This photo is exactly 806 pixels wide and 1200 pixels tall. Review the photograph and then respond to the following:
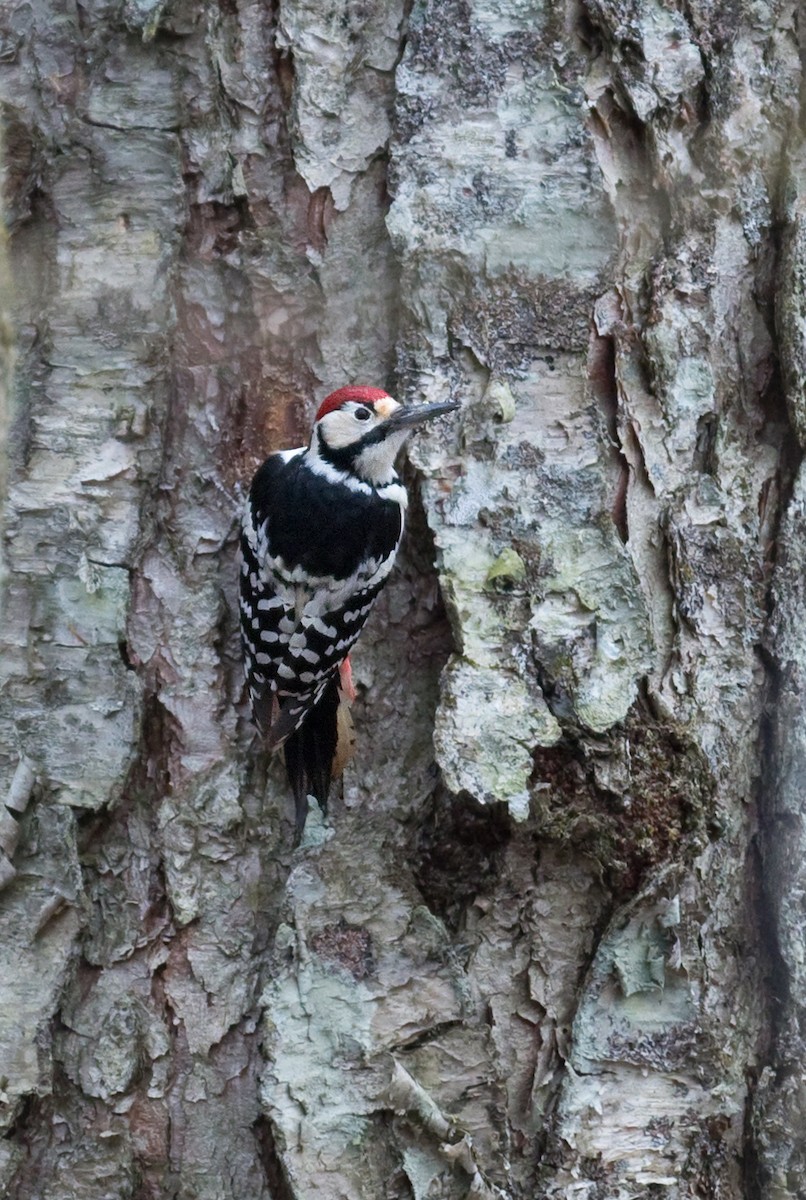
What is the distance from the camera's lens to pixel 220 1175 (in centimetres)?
214

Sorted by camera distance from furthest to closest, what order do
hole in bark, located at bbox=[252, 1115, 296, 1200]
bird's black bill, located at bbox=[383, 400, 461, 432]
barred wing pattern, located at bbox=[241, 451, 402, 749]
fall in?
barred wing pattern, located at bbox=[241, 451, 402, 749] < bird's black bill, located at bbox=[383, 400, 461, 432] < hole in bark, located at bbox=[252, 1115, 296, 1200]

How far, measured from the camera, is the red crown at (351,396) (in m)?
2.35

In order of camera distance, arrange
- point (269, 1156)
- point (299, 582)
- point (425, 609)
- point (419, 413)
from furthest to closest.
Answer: point (299, 582) < point (425, 609) < point (419, 413) < point (269, 1156)

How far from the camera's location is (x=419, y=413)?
226 cm

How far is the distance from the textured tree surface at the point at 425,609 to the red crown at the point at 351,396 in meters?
0.05

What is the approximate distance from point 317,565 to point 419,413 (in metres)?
0.52

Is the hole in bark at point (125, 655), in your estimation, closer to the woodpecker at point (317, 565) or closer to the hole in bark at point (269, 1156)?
the woodpecker at point (317, 565)

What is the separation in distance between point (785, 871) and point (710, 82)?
1422 millimetres

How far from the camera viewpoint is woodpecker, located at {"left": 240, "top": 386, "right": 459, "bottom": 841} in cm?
233

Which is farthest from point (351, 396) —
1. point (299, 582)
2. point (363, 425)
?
point (299, 582)

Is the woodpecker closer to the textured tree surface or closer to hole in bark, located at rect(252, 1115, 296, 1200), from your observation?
the textured tree surface

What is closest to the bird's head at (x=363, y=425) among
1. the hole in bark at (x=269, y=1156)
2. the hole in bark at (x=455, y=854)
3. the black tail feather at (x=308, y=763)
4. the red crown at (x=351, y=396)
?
the red crown at (x=351, y=396)

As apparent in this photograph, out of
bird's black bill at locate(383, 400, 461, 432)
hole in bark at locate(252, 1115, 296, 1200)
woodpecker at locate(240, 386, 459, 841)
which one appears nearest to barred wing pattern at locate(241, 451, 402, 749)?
woodpecker at locate(240, 386, 459, 841)

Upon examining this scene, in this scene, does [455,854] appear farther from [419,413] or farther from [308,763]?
[419,413]
